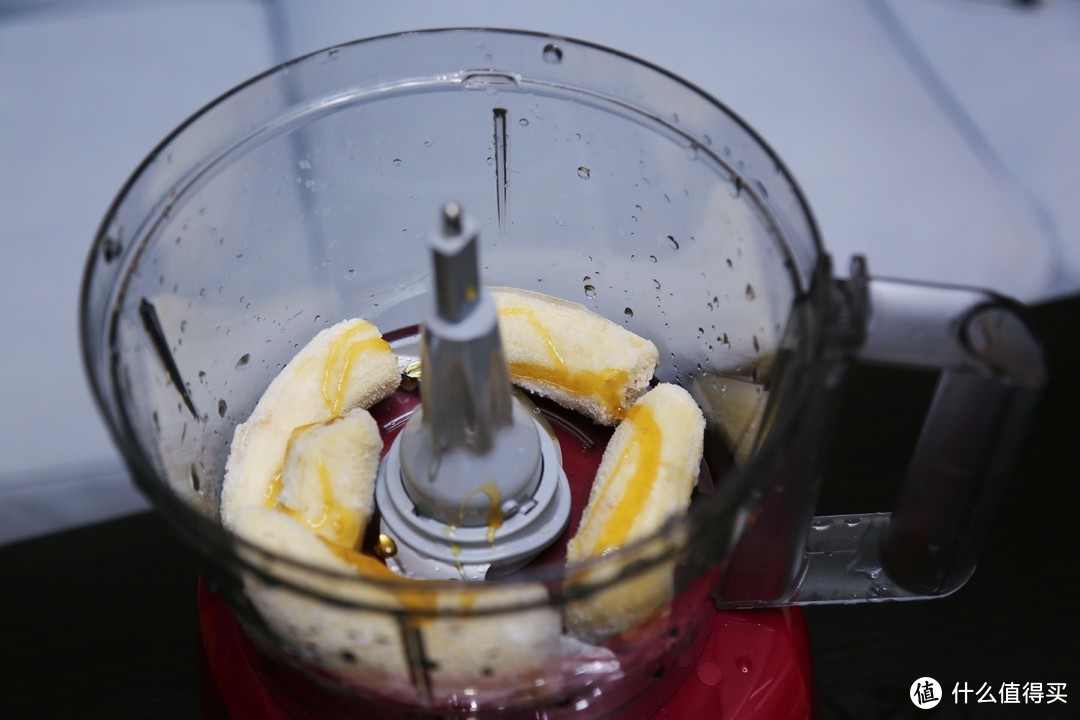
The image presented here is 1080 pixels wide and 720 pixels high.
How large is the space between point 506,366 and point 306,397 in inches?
4.6

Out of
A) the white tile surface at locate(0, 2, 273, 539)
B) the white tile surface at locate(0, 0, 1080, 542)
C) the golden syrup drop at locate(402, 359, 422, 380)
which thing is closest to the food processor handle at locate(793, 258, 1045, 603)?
the golden syrup drop at locate(402, 359, 422, 380)

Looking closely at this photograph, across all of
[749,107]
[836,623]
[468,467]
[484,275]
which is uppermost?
[749,107]

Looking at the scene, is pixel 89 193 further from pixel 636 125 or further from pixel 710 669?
pixel 710 669

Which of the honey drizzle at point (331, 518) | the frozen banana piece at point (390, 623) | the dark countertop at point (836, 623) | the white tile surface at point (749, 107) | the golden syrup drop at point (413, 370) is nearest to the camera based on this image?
the frozen banana piece at point (390, 623)

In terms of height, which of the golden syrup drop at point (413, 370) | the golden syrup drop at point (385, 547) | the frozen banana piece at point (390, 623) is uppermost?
the golden syrup drop at point (413, 370)

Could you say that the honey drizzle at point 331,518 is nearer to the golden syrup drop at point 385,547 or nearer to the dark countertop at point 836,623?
the golden syrup drop at point 385,547

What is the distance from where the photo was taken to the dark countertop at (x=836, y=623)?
0.68 m

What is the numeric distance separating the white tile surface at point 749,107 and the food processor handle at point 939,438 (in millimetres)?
387

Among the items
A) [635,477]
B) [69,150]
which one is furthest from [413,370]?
[69,150]

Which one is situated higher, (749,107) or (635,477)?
(749,107)

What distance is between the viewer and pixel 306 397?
51 cm

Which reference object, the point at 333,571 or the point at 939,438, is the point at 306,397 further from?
the point at 939,438

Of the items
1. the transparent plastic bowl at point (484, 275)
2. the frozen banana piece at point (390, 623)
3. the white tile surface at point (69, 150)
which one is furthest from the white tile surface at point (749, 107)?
the frozen banana piece at point (390, 623)

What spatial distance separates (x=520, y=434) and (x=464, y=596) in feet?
0.44
